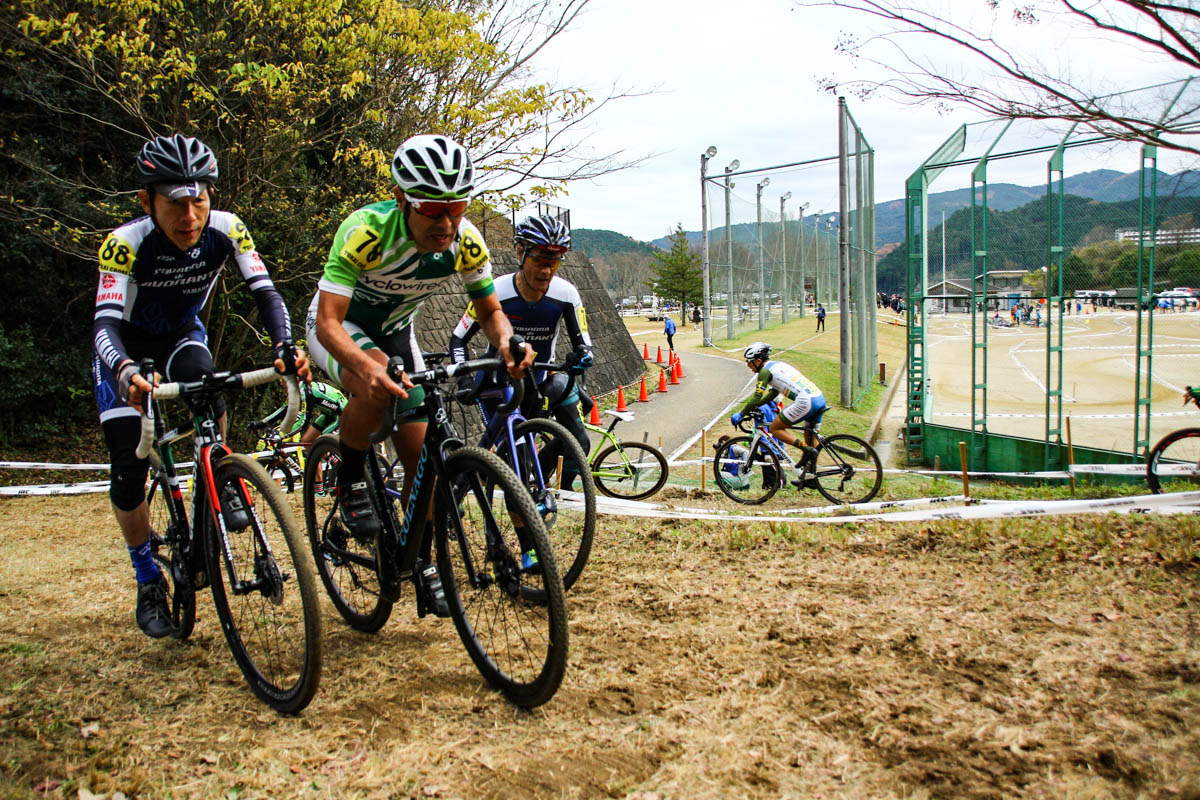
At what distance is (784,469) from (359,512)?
8.41m

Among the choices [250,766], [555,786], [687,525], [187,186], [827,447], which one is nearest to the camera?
[555,786]

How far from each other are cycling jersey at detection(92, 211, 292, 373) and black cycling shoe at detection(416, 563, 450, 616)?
1233 mm

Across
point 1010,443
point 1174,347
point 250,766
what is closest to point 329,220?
point 250,766

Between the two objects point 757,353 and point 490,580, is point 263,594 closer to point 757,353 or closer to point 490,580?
point 490,580

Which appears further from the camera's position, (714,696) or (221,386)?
(221,386)

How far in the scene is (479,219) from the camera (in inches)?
603

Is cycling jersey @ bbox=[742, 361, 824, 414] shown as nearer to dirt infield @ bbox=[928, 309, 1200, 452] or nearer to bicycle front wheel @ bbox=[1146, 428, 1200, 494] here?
bicycle front wheel @ bbox=[1146, 428, 1200, 494]

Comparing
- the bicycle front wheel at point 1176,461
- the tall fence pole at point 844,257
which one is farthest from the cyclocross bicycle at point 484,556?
the tall fence pole at point 844,257

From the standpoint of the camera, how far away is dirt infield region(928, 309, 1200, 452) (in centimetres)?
1348

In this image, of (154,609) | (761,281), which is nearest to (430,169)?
(154,609)

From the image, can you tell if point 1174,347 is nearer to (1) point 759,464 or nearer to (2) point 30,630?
(1) point 759,464

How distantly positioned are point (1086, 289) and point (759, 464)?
7469 mm

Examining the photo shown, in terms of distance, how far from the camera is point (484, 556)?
3404mm

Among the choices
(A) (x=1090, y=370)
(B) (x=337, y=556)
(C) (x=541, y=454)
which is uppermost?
(C) (x=541, y=454)
